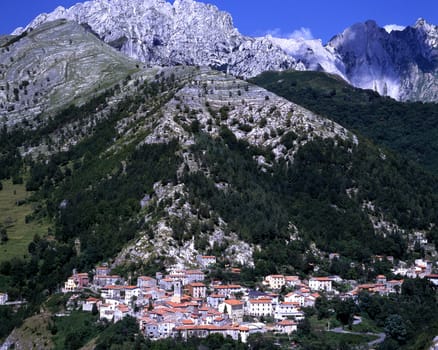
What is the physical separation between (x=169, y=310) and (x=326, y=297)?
25845mm

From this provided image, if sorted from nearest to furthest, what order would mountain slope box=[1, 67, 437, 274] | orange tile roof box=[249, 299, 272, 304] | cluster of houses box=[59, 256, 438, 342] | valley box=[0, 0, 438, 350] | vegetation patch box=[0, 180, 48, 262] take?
1. cluster of houses box=[59, 256, 438, 342]
2. valley box=[0, 0, 438, 350]
3. orange tile roof box=[249, 299, 272, 304]
4. mountain slope box=[1, 67, 437, 274]
5. vegetation patch box=[0, 180, 48, 262]

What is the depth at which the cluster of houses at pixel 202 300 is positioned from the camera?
114000mm

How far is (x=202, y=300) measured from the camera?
415 feet

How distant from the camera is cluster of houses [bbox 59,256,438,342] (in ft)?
374

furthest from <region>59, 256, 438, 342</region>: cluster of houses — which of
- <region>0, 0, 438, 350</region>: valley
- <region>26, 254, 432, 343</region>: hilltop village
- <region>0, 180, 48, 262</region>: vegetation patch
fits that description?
<region>0, 180, 48, 262</region>: vegetation patch

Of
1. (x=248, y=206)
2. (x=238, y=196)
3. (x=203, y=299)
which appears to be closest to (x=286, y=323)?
(x=203, y=299)

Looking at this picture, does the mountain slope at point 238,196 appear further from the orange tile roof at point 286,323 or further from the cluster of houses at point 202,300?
the orange tile roof at point 286,323

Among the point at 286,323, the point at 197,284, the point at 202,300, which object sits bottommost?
the point at 286,323

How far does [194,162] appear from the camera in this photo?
173m

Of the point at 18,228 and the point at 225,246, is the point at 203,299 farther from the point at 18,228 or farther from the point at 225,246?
the point at 18,228

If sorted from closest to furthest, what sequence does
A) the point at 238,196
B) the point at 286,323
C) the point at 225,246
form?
the point at 286,323 < the point at 225,246 < the point at 238,196

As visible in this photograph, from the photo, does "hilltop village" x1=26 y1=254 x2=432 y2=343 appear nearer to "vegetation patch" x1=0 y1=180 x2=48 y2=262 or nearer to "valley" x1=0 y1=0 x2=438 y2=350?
"valley" x1=0 y1=0 x2=438 y2=350

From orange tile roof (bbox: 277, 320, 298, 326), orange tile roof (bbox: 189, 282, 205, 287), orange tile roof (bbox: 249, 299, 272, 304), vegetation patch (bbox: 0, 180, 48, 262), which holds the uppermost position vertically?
vegetation patch (bbox: 0, 180, 48, 262)

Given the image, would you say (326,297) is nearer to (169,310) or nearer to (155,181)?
(169,310)
